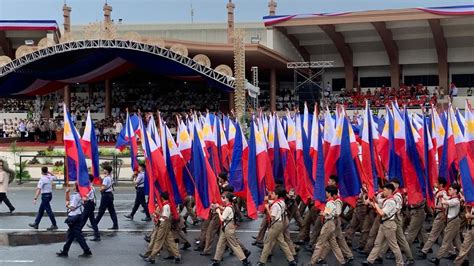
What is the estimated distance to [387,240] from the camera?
32.0 ft

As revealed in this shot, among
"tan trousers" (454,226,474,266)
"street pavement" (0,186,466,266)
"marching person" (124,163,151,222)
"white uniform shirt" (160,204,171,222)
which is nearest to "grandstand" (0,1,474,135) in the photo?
"marching person" (124,163,151,222)

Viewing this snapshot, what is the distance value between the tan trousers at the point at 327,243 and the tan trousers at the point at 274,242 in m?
0.43

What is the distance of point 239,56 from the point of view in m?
28.1

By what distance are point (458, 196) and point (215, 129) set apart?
691 centimetres

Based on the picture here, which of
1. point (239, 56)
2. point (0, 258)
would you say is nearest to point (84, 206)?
point (0, 258)

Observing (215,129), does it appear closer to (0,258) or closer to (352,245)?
(352,245)

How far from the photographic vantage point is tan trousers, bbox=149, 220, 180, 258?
10383 mm

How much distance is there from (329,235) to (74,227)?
15.3ft

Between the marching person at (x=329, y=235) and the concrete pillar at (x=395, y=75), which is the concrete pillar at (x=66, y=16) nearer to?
the concrete pillar at (x=395, y=75)

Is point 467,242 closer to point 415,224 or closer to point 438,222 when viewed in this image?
point 438,222

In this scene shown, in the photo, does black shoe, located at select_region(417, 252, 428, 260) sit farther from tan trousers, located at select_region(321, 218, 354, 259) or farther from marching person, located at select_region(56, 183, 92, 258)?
marching person, located at select_region(56, 183, 92, 258)

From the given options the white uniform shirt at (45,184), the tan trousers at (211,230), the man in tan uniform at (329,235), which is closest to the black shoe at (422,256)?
the man in tan uniform at (329,235)

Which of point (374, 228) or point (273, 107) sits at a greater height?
point (273, 107)

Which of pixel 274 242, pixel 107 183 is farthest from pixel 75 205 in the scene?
pixel 274 242
